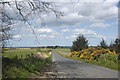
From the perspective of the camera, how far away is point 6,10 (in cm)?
989

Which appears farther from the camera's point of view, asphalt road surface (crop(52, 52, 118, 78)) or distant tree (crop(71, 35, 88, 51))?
distant tree (crop(71, 35, 88, 51))

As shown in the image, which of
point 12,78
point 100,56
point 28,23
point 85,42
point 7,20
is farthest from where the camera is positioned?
point 85,42

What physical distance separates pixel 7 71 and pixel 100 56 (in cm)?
1717

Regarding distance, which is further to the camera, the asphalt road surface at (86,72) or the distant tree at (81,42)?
the distant tree at (81,42)

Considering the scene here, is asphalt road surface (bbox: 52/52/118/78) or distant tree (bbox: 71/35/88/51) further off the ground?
distant tree (bbox: 71/35/88/51)

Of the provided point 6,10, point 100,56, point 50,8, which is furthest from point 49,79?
point 100,56

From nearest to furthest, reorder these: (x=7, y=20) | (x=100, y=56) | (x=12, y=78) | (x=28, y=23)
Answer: (x=12, y=78), (x=28, y=23), (x=7, y=20), (x=100, y=56)

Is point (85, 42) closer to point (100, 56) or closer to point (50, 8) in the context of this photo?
point (100, 56)

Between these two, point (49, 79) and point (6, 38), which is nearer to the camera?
point (49, 79)

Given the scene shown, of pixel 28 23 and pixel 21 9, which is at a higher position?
pixel 21 9

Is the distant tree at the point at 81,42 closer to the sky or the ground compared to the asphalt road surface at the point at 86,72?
closer to the sky

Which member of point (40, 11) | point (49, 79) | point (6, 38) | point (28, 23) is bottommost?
point (49, 79)

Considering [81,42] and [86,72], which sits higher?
[81,42]

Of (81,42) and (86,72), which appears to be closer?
(86,72)
